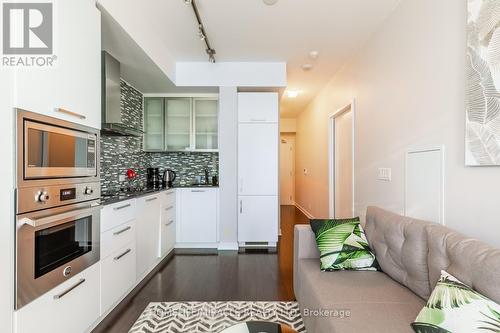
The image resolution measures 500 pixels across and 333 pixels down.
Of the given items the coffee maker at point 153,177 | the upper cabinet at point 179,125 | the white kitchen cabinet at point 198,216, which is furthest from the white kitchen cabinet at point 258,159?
the coffee maker at point 153,177

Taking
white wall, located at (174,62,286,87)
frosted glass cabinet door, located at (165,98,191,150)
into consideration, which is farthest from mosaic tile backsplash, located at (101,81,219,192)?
white wall, located at (174,62,286,87)

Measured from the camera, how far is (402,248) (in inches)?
65.6

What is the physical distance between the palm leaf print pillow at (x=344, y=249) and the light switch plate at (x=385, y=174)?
789 mm

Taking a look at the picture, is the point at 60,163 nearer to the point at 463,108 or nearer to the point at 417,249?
the point at 417,249

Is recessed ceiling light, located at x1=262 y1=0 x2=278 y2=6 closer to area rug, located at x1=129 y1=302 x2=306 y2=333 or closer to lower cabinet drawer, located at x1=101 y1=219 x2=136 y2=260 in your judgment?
lower cabinet drawer, located at x1=101 y1=219 x2=136 y2=260

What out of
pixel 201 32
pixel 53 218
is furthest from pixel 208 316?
pixel 201 32

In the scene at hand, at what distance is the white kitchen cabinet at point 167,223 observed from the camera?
10.8ft

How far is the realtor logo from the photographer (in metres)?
1.27

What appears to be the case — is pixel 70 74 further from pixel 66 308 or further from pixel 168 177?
pixel 168 177

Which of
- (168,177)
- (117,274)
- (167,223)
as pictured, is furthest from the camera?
(168,177)

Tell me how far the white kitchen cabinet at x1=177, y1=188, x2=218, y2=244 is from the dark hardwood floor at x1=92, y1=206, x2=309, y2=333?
36 centimetres

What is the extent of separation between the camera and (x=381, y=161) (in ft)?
8.81

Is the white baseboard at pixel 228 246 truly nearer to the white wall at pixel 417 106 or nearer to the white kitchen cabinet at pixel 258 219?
the white kitchen cabinet at pixel 258 219

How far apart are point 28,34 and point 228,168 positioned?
8.80ft
